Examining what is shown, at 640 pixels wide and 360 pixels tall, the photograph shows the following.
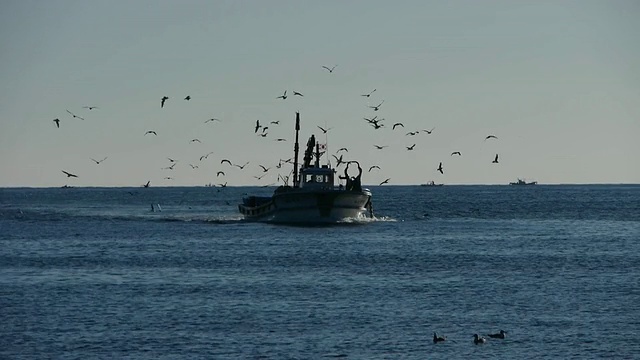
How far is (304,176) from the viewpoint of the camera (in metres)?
97.1

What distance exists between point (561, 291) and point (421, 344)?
1631 cm

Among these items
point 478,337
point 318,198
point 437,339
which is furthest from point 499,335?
point 318,198

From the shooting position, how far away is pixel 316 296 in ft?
165

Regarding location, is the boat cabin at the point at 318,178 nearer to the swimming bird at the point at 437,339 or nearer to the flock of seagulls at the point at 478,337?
the flock of seagulls at the point at 478,337

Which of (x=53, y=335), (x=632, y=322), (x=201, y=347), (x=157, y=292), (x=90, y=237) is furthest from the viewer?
(x=90, y=237)

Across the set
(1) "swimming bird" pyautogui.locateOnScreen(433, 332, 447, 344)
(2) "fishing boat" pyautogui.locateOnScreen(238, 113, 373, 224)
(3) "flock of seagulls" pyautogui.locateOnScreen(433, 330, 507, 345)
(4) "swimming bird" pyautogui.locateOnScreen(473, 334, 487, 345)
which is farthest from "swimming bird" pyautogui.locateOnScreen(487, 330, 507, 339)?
(2) "fishing boat" pyautogui.locateOnScreen(238, 113, 373, 224)

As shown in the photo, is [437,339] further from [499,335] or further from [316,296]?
[316,296]

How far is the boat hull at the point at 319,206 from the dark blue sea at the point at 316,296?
140 inches

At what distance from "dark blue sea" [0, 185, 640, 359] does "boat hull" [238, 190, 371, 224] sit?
3564 mm

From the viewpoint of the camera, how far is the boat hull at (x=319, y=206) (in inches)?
3752

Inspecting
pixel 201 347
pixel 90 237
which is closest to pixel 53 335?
pixel 201 347

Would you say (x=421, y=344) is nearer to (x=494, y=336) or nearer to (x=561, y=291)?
(x=494, y=336)

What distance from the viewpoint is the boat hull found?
9531cm

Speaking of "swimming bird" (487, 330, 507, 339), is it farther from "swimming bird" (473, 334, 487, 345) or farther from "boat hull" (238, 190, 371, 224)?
"boat hull" (238, 190, 371, 224)
